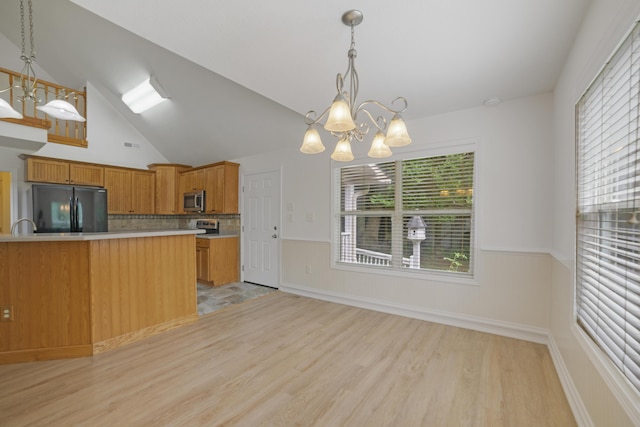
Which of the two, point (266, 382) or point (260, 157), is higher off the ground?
point (260, 157)

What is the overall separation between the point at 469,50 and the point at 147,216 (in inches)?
247

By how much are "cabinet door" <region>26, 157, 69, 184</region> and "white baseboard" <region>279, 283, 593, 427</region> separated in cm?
424

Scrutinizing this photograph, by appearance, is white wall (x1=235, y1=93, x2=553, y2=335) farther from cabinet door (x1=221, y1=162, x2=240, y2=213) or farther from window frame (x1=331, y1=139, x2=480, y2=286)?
cabinet door (x1=221, y1=162, x2=240, y2=213)

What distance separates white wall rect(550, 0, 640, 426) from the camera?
Answer: 1120mm

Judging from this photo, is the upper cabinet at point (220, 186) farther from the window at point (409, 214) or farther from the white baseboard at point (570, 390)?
the white baseboard at point (570, 390)

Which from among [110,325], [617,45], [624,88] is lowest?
[110,325]

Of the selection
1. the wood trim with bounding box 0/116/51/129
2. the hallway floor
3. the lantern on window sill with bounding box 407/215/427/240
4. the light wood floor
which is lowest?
the hallway floor

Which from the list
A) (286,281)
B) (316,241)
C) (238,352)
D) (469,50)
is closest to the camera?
(469,50)

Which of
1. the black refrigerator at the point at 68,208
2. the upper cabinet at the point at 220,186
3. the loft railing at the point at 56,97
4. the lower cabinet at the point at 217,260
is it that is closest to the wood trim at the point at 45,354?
the lower cabinet at the point at 217,260

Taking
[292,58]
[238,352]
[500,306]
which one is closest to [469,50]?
[292,58]

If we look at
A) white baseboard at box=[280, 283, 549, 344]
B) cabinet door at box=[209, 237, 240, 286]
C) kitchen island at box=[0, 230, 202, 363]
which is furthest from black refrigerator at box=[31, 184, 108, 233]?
white baseboard at box=[280, 283, 549, 344]

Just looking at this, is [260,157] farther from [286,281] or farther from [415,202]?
[415,202]

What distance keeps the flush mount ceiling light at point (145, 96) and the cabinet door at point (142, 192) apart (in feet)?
4.17

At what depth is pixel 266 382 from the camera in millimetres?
1938
